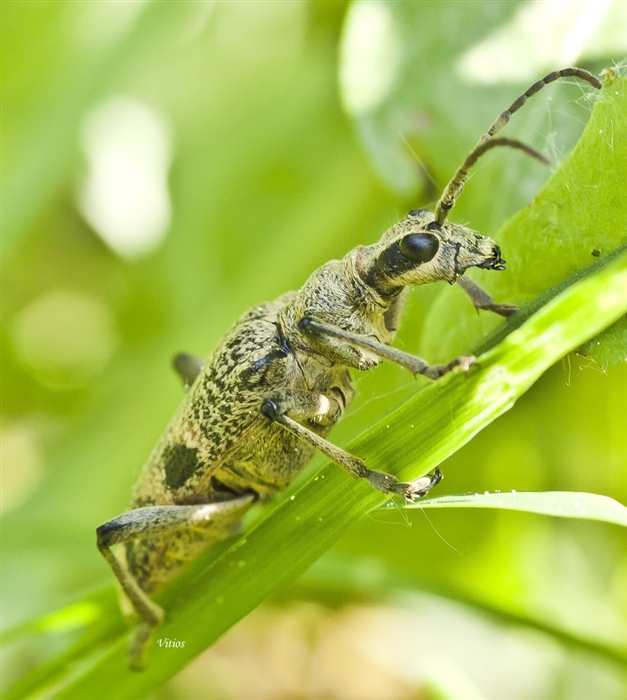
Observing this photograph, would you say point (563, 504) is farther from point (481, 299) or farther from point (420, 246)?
point (420, 246)

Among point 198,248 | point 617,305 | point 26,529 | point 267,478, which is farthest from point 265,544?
point 198,248

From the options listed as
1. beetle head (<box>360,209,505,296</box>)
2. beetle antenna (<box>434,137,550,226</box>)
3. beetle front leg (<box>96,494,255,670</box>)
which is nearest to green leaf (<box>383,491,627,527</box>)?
beetle head (<box>360,209,505,296</box>)

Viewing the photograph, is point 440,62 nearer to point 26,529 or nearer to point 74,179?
point 74,179

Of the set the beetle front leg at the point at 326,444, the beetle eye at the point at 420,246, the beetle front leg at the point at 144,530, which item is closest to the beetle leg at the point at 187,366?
the beetle front leg at the point at 144,530

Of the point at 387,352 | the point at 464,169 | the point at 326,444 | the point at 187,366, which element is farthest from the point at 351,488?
the point at 187,366

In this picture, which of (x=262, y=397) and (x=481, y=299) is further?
(x=262, y=397)

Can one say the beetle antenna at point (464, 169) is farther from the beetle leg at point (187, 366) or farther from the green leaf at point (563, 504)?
the beetle leg at point (187, 366)

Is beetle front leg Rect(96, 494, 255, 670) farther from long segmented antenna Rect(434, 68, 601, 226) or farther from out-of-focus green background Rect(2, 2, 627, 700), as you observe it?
long segmented antenna Rect(434, 68, 601, 226)
